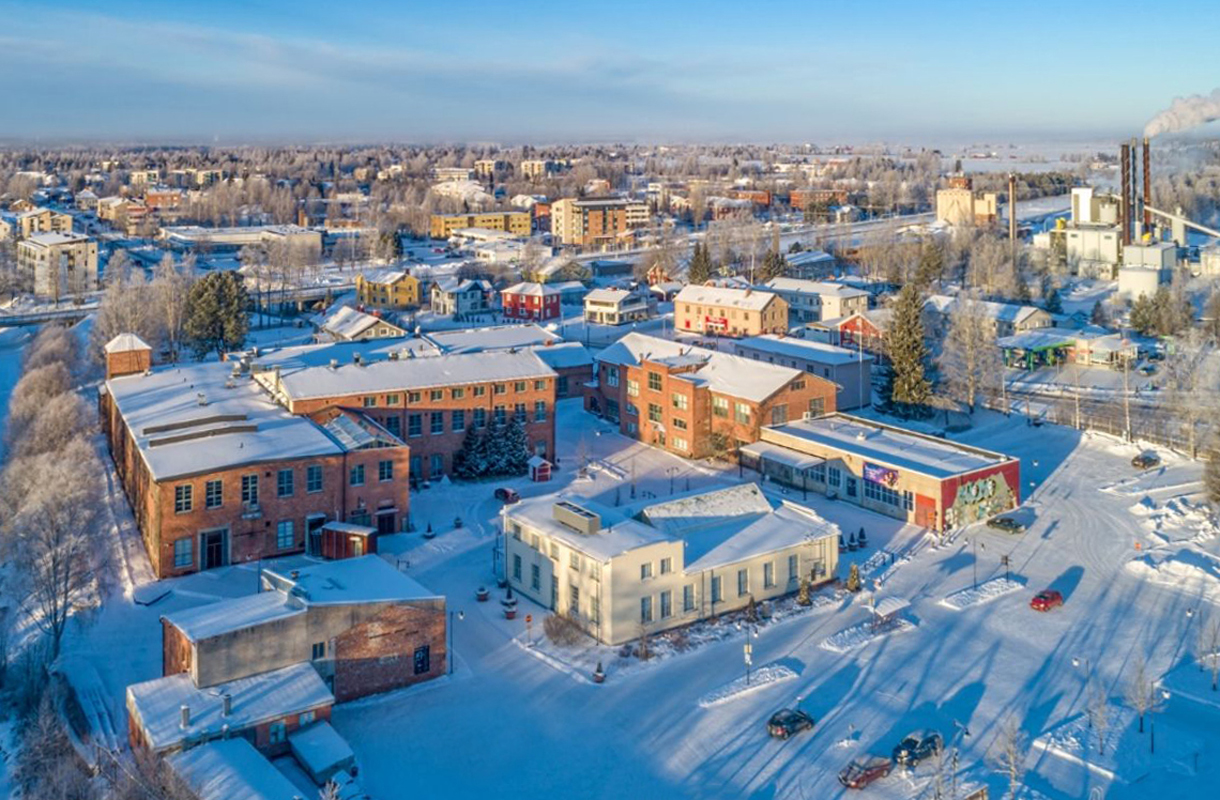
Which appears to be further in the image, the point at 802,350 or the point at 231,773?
the point at 802,350

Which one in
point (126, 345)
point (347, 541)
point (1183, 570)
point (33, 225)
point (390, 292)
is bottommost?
point (1183, 570)

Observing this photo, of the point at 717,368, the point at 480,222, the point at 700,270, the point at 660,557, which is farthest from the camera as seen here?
the point at 480,222

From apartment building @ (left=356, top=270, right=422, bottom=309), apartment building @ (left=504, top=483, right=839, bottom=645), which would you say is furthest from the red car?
apartment building @ (left=356, top=270, right=422, bottom=309)

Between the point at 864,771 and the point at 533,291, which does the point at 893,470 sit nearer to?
the point at 864,771

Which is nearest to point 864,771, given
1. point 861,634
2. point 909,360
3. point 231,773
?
point 861,634

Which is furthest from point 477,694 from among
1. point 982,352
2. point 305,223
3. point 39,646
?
point 305,223

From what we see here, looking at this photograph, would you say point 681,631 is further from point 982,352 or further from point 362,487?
point 982,352

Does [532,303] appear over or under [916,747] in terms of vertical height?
over

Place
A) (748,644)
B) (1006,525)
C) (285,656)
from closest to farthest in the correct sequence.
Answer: (285,656), (748,644), (1006,525)
